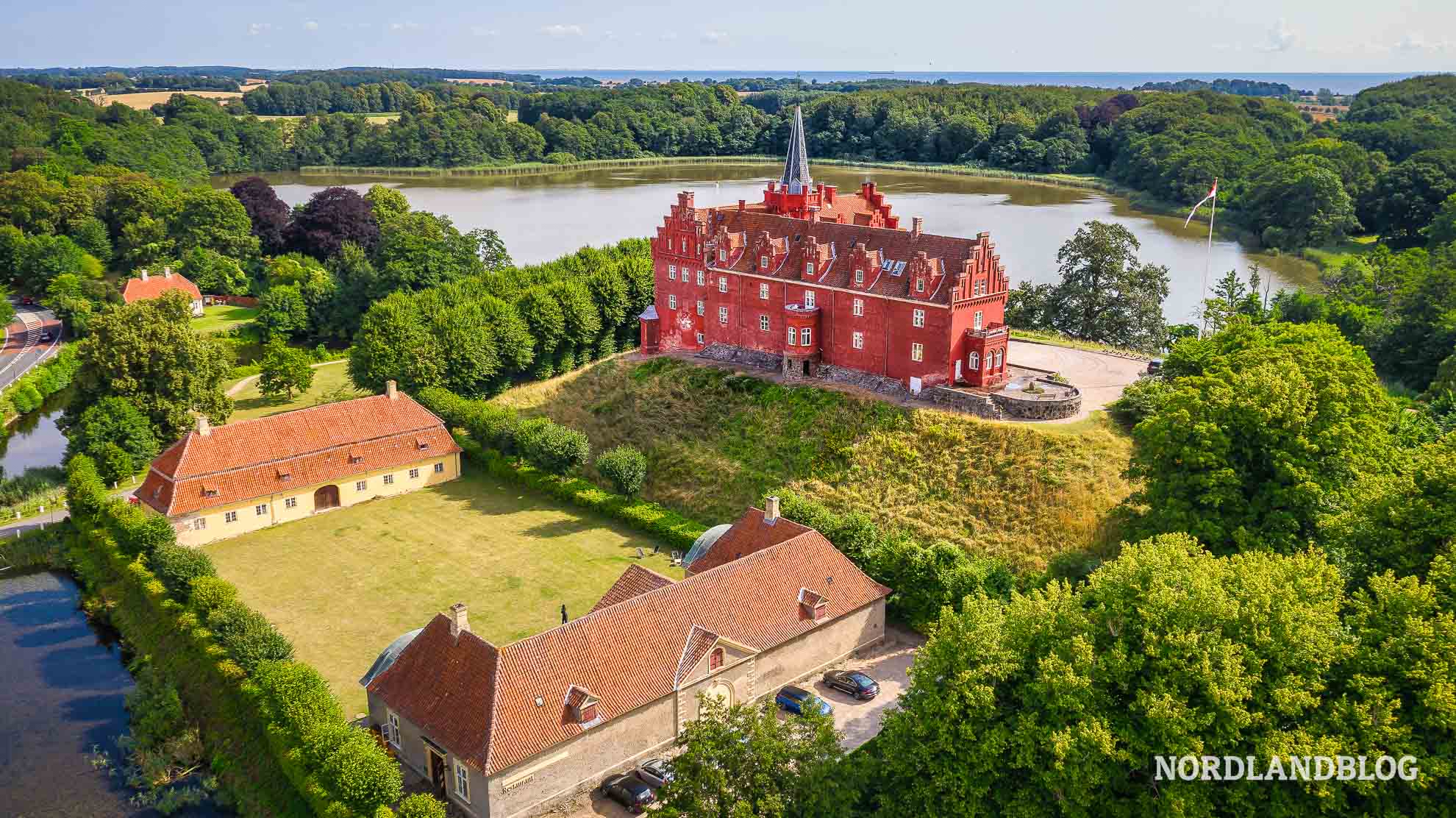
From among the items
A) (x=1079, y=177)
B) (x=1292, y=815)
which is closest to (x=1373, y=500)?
(x=1292, y=815)

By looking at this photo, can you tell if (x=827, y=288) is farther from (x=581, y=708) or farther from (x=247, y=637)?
(x=247, y=637)

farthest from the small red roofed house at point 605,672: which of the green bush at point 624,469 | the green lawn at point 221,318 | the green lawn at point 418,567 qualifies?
the green lawn at point 221,318

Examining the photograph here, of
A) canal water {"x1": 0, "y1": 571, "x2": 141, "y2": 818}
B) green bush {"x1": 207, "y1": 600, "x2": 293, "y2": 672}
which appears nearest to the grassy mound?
green bush {"x1": 207, "y1": 600, "x2": 293, "y2": 672}

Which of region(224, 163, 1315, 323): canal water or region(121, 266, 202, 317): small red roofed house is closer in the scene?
region(121, 266, 202, 317): small red roofed house

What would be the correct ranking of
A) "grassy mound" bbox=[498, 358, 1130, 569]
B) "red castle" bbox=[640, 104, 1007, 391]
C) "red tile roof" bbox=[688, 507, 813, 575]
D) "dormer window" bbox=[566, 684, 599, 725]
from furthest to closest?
"red castle" bbox=[640, 104, 1007, 391] → "grassy mound" bbox=[498, 358, 1130, 569] → "red tile roof" bbox=[688, 507, 813, 575] → "dormer window" bbox=[566, 684, 599, 725]

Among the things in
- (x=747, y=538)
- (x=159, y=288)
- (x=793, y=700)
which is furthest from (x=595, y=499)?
(x=159, y=288)

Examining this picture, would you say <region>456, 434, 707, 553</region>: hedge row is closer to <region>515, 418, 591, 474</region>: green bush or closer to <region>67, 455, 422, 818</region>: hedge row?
<region>515, 418, 591, 474</region>: green bush
